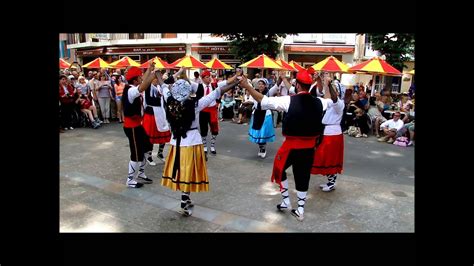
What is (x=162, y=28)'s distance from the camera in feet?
9.20

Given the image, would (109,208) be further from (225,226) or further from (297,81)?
(297,81)

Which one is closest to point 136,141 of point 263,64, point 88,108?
point 88,108

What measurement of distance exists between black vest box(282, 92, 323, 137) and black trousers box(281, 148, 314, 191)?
0.26 m

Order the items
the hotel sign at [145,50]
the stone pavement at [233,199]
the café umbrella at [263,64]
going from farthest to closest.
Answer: the hotel sign at [145,50] < the café umbrella at [263,64] < the stone pavement at [233,199]

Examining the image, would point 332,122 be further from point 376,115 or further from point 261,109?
point 376,115

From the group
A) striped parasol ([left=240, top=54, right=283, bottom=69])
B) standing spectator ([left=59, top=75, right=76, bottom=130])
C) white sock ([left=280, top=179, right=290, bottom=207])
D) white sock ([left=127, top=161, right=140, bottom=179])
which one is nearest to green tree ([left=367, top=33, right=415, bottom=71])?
striped parasol ([left=240, top=54, right=283, bottom=69])

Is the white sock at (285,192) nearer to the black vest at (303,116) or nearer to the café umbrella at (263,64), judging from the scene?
the black vest at (303,116)

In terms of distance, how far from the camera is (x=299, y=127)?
430cm

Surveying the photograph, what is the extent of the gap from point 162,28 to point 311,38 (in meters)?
22.4

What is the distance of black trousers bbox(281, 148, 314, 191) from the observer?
4.48m

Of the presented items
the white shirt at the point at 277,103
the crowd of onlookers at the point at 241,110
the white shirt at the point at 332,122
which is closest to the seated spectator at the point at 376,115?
the crowd of onlookers at the point at 241,110

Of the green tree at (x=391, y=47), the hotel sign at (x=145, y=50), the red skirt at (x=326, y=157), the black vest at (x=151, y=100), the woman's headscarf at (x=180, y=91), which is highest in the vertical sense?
the hotel sign at (x=145, y=50)

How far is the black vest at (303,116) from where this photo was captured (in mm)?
4234
